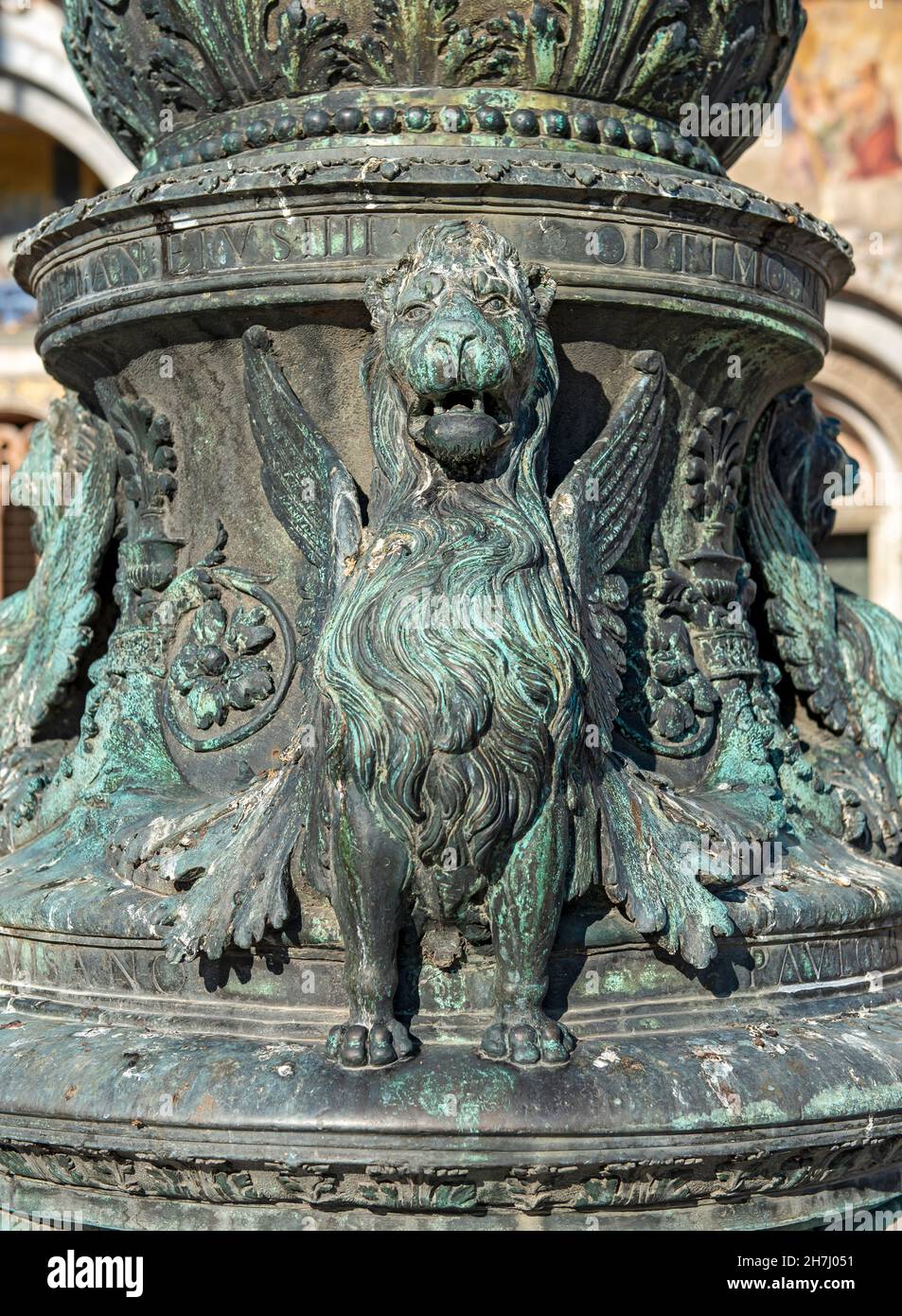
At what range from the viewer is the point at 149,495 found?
2916 mm

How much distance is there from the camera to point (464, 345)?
2.32 meters

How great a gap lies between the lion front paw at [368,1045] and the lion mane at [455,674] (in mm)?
229

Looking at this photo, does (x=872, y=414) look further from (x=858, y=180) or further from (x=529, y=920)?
(x=529, y=920)

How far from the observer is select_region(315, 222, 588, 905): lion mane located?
223 centimetres

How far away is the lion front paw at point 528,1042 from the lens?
7.35ft
